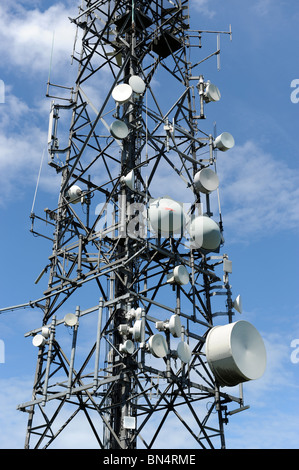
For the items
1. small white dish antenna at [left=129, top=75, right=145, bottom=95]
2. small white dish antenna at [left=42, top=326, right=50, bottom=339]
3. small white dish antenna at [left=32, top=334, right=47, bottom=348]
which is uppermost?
small white dish antenna at [left=129, top=75, right=145, bottom=95]

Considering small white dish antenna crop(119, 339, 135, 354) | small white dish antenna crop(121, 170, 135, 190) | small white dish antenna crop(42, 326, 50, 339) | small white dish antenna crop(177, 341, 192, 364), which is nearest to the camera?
small white dish antenna crop(119, 339, 135, 354)

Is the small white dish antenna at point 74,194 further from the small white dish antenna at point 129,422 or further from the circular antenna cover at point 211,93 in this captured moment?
the small white dish antenna at point 129,422

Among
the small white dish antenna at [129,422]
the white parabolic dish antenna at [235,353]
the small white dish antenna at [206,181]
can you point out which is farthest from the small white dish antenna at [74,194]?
the small white dish antenna at [129,422]

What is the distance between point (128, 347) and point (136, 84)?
1226cm

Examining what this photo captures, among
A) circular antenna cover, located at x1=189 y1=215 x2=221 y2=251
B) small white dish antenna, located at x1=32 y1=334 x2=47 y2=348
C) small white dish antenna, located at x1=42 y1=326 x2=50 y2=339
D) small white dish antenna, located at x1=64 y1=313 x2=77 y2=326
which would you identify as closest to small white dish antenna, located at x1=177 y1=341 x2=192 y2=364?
small white dish antenna, located at x1=64 y1=313 x2=77 y2=326

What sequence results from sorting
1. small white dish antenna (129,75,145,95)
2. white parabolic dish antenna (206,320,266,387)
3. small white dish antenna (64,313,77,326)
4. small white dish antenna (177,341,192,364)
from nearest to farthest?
white parabolic dish antenna (206,320,266,387) → small white dish antenna (177,341,192,364) → small white dish antenna (64,313,77,326) → small white dish antenna (129,75,145,95)

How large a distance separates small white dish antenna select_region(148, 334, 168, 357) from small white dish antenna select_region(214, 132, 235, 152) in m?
11.3

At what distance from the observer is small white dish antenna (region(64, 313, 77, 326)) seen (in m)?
28.2

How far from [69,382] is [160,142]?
11950mm

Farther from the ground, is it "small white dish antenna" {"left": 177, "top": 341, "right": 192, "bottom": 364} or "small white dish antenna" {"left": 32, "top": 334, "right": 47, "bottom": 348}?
"small white dish antenna" {"left": 32, "top": 334, "right": 47, "bottom": 348}

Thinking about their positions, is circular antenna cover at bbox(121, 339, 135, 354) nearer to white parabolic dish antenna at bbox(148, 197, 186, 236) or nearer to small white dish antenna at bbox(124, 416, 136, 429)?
small white dish antenna at bbox(124, 416, 136, 429)

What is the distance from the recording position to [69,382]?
27.5 metres

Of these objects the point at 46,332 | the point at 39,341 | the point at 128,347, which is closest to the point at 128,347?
the point at 128,347
